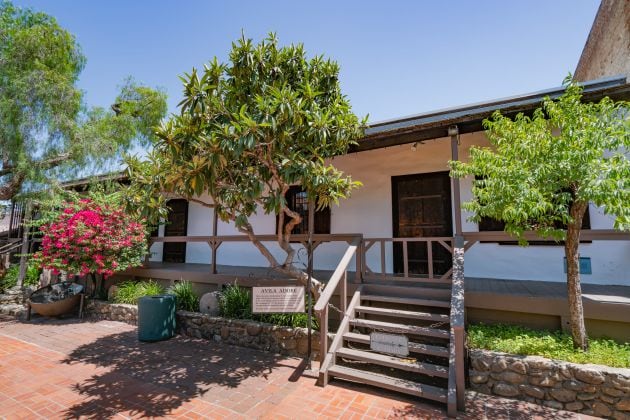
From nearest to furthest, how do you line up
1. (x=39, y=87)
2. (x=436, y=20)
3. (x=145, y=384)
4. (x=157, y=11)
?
1. (x=145, y=384)
2. (x=436, y=20)
3. (x=157, y=11)
4. (x=39, y=87)

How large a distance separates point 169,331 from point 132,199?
281 centimetres

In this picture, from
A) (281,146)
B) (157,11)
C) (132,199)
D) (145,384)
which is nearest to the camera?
(145,384)

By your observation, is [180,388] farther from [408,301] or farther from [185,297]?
[408,301]

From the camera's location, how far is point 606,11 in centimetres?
842

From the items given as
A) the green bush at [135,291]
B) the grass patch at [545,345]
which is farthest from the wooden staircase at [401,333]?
the green bush at [135,291]

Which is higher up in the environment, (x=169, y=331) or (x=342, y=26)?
(x=342, y=26)

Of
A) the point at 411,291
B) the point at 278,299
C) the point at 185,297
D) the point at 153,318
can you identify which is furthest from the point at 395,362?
the point at 185,297

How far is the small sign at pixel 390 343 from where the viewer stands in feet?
13.0

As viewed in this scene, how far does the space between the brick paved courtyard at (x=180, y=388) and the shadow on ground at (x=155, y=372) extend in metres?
0.01

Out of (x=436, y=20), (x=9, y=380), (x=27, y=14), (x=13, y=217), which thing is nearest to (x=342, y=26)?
(x=436, y=20)

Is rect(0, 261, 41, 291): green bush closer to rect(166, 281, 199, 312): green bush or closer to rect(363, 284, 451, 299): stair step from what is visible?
rect(166, 281, 199, 312): green bush

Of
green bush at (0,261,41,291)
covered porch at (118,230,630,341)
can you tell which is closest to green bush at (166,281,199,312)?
covered porch at (118,230,630,341)

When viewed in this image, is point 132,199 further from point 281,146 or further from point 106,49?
point 106,49

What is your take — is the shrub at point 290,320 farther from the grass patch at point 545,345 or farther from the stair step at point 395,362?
the grass patch at point 545,345
